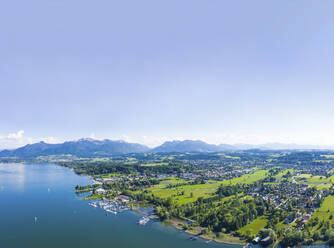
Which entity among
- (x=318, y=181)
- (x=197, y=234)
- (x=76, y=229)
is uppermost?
(x=76, y=229)

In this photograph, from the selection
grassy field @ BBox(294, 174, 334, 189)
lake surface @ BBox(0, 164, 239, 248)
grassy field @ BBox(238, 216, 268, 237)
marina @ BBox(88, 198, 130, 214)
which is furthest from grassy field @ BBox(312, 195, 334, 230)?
marina @ BBox(88, 198, 130, 214)

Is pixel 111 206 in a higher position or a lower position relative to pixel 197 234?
higher

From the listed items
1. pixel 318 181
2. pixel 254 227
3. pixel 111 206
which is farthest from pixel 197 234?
pixel 318 181

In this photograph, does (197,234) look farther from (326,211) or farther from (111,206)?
(326,211)

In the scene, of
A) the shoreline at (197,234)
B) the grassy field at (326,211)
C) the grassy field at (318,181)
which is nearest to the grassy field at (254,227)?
the shoreline at (197,234)

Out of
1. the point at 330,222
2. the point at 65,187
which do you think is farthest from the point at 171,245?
the point at 65,187

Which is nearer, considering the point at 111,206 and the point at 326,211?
the point at 326,211

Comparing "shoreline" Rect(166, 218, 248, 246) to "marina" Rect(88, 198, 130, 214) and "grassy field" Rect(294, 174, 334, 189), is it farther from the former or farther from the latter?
"grassy field" Rect(294, 174, 334, 189)

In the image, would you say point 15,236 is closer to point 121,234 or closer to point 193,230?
point 121,234
